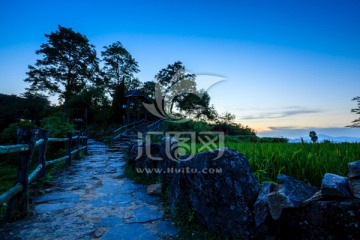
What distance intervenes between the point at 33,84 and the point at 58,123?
Result: 86.4 ft

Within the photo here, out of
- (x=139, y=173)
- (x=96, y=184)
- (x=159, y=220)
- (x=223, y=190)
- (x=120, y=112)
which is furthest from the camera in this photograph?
(x=120, y=112)

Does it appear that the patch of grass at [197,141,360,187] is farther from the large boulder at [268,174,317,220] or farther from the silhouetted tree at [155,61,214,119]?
the silhouetted tree at [155,61,214,119]

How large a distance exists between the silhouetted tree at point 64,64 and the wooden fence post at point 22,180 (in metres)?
31.8

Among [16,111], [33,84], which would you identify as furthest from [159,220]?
[33,84]

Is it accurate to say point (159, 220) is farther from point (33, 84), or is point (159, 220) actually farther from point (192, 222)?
point (33, 84)

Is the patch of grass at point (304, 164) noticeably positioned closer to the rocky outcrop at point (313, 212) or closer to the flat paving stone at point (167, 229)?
the rocky outcrop at point (313, 212)

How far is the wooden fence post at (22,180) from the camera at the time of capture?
3.01 metres

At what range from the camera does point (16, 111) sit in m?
24.5

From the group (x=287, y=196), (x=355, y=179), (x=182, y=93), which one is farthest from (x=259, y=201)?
(x=182, y=93)

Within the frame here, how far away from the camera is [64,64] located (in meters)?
32.1

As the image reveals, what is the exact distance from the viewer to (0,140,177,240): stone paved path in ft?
8.50

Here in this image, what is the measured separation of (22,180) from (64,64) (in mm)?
34812

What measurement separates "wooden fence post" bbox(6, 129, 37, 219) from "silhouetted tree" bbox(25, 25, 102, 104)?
3176 centimetres

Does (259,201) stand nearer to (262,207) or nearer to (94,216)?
(262,207)
